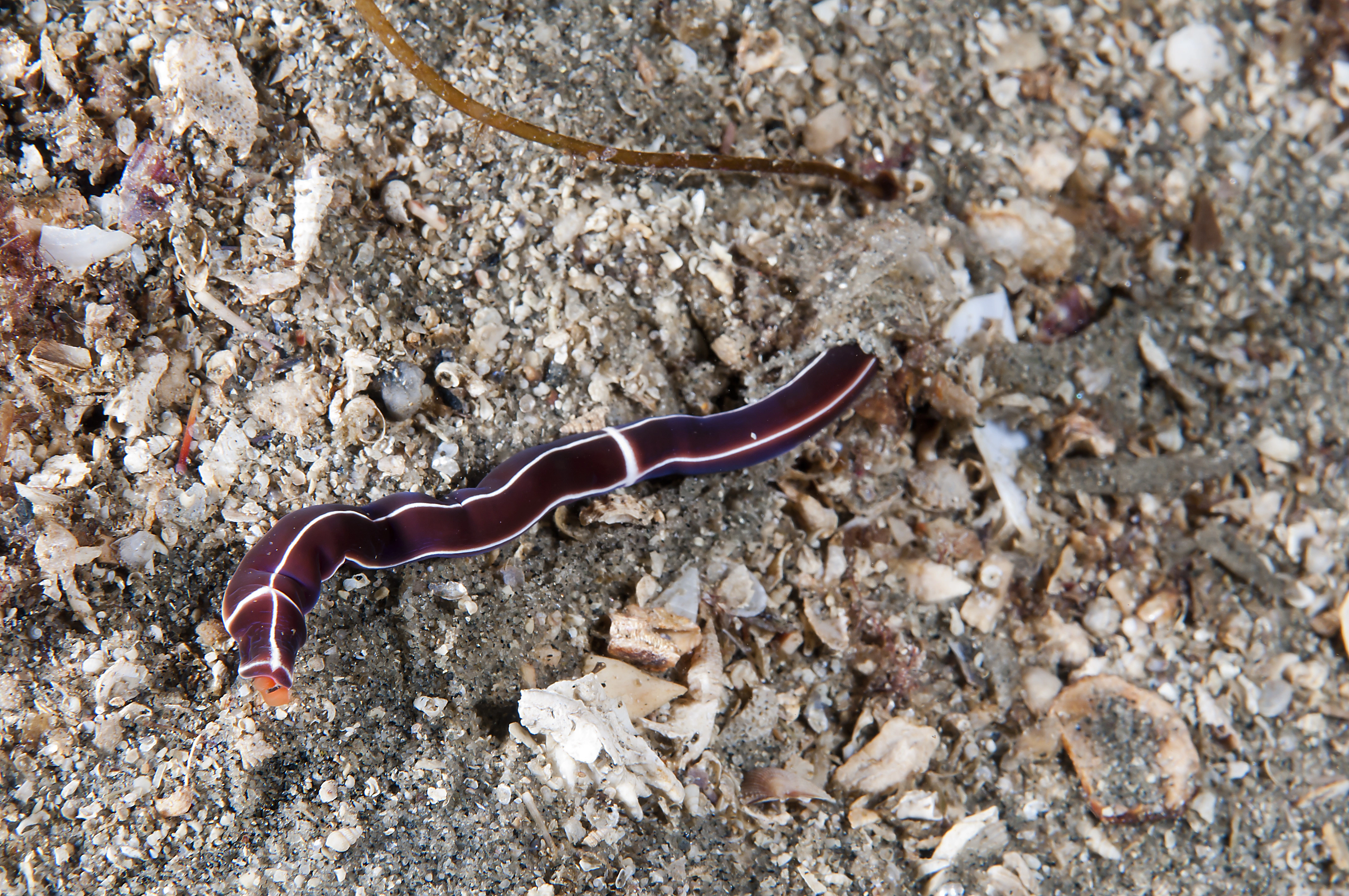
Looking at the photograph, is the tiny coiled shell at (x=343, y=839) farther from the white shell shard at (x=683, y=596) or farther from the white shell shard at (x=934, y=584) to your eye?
the white shell shard at (x=934, y=584)

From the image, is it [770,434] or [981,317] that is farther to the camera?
[981,317]

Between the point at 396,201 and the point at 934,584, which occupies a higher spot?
the point at 396,201

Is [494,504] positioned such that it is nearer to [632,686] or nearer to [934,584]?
[632,686]

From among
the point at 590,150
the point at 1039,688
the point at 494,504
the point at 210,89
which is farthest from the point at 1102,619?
the point at 210,89

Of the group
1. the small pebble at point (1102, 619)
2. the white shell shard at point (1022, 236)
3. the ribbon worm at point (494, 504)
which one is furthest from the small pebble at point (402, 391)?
the small pebble at point (1102, 619)

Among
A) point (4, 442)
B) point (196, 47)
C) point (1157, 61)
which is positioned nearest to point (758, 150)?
point (196, 47)

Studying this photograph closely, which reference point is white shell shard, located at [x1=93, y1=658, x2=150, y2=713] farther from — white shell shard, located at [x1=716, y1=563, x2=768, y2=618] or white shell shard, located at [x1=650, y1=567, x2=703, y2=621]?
white shell shard, located at [x1=716, y1=563, x2=768, y2=618]
